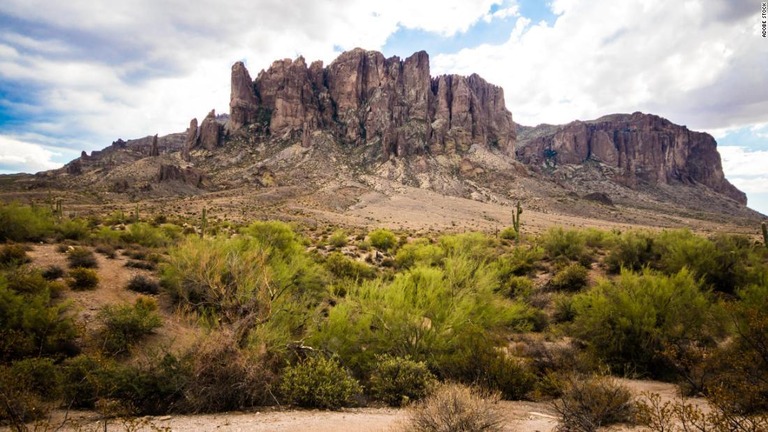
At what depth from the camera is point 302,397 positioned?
8422 millimetres

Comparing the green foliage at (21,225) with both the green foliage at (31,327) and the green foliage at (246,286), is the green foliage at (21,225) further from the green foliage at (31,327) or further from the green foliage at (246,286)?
the green foliage at (31,327)

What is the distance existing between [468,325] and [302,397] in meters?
5.25

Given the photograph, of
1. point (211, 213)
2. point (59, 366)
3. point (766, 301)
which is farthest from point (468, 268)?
point (211, 213)

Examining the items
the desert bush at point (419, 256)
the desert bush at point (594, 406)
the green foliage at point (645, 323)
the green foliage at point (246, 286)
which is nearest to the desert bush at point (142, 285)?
the green foliage at point (246, 286)

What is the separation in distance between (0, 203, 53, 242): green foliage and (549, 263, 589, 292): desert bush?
25877 mm

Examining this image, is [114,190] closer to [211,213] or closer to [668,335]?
[211,213]

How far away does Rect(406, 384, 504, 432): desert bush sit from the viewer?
6.02 m

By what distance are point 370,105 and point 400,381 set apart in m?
125

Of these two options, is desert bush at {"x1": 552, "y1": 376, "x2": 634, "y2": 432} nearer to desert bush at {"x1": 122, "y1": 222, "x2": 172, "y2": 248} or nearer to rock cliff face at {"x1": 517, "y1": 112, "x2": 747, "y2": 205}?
desert bush at {"x1": 122, "y1": 222, "x2": 172, "y2": 248}

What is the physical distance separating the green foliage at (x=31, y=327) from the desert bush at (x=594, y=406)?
11.7 metres

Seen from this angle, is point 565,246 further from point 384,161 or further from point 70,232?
point 384,161

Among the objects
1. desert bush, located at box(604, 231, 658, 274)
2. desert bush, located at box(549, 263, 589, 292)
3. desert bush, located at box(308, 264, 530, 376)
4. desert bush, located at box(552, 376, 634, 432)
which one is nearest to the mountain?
desert bush, located at box(549, 263, 589, 292)

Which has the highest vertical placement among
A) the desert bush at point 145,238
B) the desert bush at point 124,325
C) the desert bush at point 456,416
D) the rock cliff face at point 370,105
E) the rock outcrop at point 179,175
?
the rock cliff face at point 370,105

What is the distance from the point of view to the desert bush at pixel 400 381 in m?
9.10
